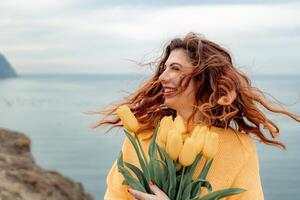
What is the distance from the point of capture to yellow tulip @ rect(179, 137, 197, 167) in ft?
9.98

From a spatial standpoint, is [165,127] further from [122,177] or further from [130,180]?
[122,177]

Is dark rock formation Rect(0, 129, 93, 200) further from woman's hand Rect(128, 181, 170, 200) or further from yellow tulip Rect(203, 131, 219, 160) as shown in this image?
yellow tulip Rect(203, 131, 219, 160)

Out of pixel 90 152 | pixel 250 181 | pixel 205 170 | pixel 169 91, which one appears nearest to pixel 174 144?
pixel 205 170

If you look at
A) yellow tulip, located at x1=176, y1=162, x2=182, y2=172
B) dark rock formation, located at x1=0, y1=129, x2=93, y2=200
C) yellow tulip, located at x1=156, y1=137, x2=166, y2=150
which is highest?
yellow tulip, located at x1=156, y1=137, x2=166, y2=150

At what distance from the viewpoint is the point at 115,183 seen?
3420 millimetres

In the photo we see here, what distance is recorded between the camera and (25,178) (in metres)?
14.6

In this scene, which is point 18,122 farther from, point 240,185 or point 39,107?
Result: point 240,185

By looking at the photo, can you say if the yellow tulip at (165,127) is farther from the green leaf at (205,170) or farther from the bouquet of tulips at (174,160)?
the green leaf at (205,170)

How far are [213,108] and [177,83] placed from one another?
0.19 m

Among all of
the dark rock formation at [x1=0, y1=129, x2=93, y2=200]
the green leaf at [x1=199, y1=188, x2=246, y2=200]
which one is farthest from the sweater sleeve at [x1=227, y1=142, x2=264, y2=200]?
the dark rock formation at [x1=0, y1=129, x2=93, y2=200]

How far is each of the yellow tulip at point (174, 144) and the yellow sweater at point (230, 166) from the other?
0.67 ft

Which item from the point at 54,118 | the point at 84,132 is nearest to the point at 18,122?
the point at 54,118

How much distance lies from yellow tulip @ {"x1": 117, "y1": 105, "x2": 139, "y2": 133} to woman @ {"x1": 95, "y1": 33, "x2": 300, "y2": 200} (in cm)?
18

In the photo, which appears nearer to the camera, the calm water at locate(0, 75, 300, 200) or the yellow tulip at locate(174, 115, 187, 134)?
the yellow tulip at locate(174, 115, 187, 134)
